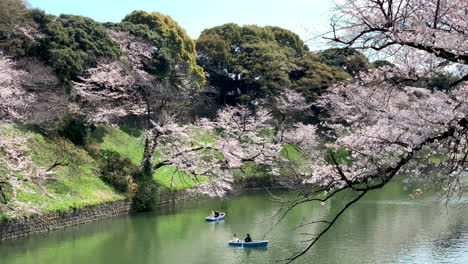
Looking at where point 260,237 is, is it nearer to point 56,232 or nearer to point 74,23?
point 56,232

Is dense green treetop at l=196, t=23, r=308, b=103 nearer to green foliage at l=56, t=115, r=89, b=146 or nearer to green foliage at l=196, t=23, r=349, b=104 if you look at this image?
green foliage at l=196, t=23, r=349, b=104

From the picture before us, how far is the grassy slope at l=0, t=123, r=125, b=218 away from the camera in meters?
14.8

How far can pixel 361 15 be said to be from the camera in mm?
4723

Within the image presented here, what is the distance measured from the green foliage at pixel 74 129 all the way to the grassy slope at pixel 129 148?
2.61 feet

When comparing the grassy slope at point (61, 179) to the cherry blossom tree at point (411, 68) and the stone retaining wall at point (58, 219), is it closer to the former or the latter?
the stone retaining wall at point (58, 219)

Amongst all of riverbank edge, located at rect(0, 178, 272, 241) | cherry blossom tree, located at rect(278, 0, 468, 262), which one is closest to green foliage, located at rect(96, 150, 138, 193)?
riverbank edge, located at rect(0, 178, 272, 241)

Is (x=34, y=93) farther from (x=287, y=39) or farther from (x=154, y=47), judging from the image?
(x=287, y=39)

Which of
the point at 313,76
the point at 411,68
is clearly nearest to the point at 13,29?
the point at 411,68

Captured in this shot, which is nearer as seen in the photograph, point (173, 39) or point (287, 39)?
point (173, 39)

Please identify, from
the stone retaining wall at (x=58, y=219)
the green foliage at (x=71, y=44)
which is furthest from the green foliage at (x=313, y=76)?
the stone retaining wall at (x=58, y=219)

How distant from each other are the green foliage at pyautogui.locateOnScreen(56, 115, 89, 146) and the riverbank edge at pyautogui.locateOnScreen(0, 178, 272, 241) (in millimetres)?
3602

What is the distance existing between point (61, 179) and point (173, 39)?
1486cm

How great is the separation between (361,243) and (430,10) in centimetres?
957

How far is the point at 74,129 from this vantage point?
766 inches
